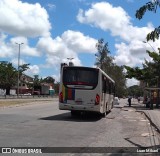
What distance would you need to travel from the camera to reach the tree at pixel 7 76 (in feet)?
399

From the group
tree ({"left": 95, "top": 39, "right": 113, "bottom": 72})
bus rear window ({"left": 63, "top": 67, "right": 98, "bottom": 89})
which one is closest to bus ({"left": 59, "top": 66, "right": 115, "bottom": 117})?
bus rear window ({"left": 63, "top": 67, "right": 98, "bottom": 89})

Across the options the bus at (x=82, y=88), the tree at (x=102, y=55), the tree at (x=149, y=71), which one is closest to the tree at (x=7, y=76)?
the tree at (x=102, y=55)

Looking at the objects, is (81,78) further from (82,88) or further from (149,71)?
(149,71)

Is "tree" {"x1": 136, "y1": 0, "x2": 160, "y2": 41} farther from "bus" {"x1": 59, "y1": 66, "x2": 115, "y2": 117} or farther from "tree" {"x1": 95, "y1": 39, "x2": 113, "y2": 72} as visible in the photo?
"tree" {"x1": 95, "y1": 39, "x2": 113, "y2": 72}

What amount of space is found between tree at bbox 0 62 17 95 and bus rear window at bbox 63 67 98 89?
3848 inches

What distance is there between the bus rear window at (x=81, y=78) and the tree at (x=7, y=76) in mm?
97729

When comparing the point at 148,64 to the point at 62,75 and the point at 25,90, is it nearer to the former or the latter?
the point at 62,75

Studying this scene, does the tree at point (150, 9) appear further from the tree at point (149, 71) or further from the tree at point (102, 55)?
the tree at point (102, 55)

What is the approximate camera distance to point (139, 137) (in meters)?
16.6

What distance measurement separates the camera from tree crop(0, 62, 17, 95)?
121688mm

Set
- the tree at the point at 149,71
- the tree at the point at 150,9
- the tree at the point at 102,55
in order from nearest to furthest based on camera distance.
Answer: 1. the tree at the point at 150,9
2. the tree at the point at 149,71
3. the tree at the point at 102,55

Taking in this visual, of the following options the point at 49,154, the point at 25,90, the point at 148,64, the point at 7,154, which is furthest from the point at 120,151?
the point at 25,90

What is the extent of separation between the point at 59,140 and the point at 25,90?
13522 cm

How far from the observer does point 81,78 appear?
25.3 meters
